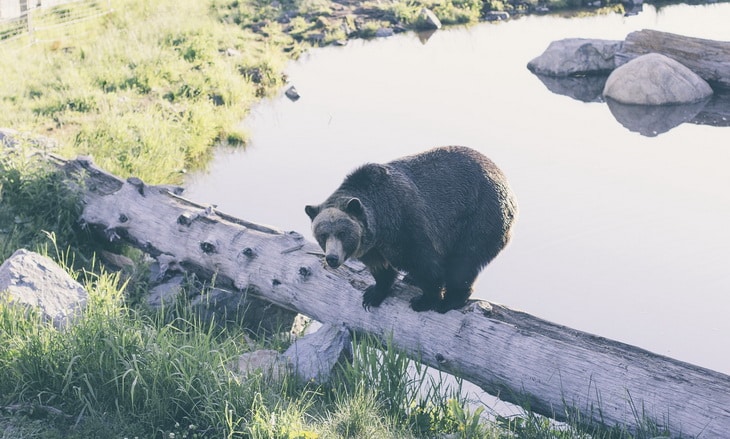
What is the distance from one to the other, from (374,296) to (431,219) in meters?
Result: 0.80

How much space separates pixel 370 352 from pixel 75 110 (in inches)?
348

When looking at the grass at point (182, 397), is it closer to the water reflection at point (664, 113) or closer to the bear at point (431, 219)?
the bear at point (431, 219)

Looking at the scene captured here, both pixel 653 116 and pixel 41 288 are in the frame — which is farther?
pixel 653 116

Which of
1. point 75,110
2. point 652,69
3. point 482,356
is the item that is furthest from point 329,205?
point 652,69

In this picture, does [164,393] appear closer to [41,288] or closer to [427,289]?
[41,288]

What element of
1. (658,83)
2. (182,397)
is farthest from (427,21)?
(182,397)

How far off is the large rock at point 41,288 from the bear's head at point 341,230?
207 cm

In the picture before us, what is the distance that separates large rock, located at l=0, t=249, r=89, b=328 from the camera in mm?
6379

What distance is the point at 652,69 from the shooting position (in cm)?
1505

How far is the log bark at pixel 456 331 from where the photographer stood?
537cm

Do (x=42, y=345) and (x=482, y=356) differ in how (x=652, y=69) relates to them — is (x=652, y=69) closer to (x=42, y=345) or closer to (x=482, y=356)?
(x=482, y=356)

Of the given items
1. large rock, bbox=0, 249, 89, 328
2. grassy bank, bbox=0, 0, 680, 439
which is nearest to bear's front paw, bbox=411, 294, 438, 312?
grassy bank, bbox=0, 0, 680, 439

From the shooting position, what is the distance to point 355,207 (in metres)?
5.82

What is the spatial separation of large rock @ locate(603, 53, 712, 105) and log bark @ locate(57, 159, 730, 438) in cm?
980
